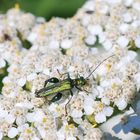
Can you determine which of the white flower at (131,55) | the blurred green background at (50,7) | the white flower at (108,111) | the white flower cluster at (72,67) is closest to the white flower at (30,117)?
the white flower cluster at (72,67)

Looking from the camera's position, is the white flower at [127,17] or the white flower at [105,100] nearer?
the white flower at [105,100]

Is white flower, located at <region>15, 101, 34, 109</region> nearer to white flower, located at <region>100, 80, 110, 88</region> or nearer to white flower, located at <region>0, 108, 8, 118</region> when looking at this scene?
white flower, located at <region>0, 108, 8, 118</region>

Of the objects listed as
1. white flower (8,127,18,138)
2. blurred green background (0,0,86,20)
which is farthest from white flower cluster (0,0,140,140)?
blurred green background (0,0,86,20)

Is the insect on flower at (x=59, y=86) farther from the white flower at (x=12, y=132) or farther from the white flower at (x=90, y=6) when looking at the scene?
the white flower at (x=90, y=6)

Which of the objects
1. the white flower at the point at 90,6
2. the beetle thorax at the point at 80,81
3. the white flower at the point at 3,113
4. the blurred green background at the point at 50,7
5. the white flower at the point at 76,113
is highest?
the blurred green background at the point at 50,7

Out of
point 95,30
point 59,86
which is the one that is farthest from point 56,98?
point 95,30

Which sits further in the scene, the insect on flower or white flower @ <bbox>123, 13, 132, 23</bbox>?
white flower @ <bbox>123, 13, 132, 23</bbox>

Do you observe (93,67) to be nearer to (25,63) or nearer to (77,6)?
(25,63)
